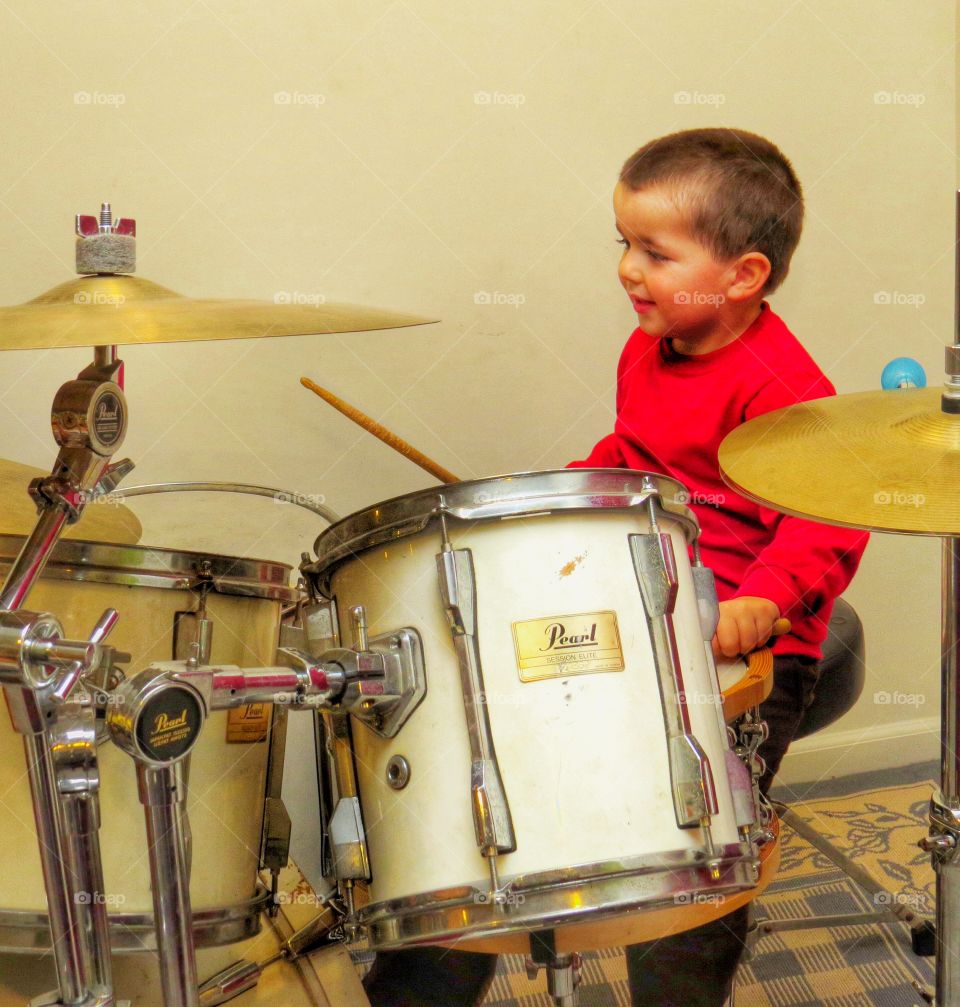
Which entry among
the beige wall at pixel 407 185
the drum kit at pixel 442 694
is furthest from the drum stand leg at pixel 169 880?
the beige wall at pixel 407 185

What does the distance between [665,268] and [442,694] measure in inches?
26.3

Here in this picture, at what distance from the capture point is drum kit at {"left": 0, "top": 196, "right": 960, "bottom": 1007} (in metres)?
0.84

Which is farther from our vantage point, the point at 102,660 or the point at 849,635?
the point at 849,635

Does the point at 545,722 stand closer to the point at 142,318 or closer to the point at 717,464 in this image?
the point at 142,318

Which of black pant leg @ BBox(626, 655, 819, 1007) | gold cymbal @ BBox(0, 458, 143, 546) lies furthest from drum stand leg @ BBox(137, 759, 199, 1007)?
black pant leg @ BBox(626, 655, 819, 1007)

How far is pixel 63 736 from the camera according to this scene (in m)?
0.82

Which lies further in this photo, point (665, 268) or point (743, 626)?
point (665, 268)

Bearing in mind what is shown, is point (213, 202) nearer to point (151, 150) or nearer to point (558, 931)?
A: point (151, 150)

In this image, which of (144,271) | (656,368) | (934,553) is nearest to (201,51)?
(144,271)

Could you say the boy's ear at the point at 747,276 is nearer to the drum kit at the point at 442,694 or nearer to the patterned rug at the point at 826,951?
the drum kit at the point at 442,694

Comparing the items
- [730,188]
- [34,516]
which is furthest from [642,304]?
[34,516]

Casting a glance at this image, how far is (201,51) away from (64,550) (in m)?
0.81

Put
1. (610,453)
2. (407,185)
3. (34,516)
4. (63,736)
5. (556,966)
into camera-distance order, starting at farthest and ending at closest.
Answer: (407,185)
(610,453)
(34,516)
(556,966)
(63,736)

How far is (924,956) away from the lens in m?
1.49
